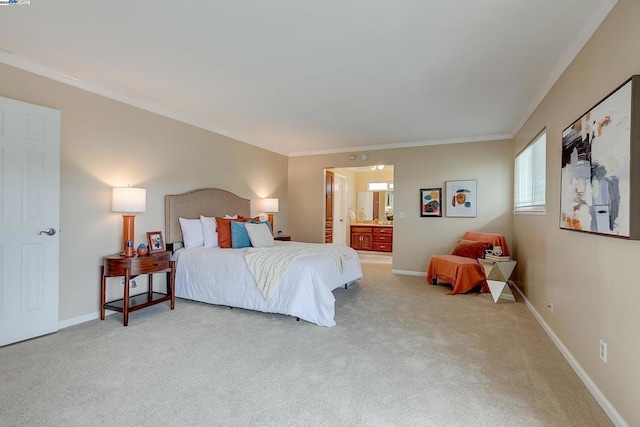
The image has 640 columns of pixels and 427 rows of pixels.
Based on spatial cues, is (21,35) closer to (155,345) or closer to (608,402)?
(155,345)

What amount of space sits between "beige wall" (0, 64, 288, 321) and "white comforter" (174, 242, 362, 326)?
2.47 feet

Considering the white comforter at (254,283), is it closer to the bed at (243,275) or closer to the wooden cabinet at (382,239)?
the bed at (243,275)

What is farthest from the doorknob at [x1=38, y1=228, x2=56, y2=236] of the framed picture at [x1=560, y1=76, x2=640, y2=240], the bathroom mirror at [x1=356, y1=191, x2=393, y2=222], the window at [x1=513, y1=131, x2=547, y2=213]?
the bathroom mirror at [x1=356, y1=191, x2=393, y2=222]

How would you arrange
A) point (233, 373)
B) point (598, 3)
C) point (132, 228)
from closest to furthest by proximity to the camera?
point (598, 3), point (233, 373), point (132, 228)

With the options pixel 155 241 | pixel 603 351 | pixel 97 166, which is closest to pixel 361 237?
pixel 155 241

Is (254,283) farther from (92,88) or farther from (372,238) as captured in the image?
(372,238)

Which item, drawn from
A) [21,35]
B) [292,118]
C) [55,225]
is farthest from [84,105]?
[292,118]

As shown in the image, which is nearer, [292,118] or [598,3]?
[598,3]

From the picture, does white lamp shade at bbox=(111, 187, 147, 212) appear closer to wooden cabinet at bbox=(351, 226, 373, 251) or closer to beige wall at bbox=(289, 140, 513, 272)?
beige wall at bbox=(289, 140, 513, 272)

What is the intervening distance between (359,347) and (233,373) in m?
1.07

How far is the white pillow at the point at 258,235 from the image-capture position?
4.38 meters

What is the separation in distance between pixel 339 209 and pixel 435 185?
3034mm

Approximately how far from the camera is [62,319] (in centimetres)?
314

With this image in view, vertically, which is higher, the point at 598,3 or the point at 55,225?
the point at 598,3
